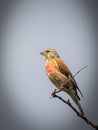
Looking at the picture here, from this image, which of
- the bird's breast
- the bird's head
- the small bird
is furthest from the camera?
the bird's head

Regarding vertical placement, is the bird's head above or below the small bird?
above

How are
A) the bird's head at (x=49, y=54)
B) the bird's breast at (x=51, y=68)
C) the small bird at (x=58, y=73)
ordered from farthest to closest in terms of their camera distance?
the bird's head at (x=49, y=54) → the bird's breast at (x=51, y=68) → the small bird at (x=58, y=73)

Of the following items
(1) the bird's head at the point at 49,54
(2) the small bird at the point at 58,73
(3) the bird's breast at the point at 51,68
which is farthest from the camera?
(1) the bird's head at the point at 49,54

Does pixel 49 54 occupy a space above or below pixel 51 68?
above

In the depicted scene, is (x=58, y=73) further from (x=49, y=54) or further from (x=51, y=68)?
(x=49, y=54)

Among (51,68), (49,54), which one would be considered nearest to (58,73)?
(51,68)

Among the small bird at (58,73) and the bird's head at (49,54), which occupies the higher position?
the bird's head at (49,54)

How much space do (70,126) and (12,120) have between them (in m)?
1.63

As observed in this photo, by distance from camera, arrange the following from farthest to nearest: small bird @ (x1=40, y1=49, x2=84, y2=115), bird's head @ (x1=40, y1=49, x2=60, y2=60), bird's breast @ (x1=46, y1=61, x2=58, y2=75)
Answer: bird's head @ (x1=40, y1=49, x2=60, y2=60)
bird's breast @ (x1=46, y1=61, x2=58, y2=75)
small bird @ (x1=40, y1=49, x2=84, y2=115)

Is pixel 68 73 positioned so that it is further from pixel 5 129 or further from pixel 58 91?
pixel 5 129

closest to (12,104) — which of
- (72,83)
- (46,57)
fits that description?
A: (46,57)

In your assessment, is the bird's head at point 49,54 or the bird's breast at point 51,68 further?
the bird's head at point 49,54

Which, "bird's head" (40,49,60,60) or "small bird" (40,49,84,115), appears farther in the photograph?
"bird's head" (40,49,60,60)

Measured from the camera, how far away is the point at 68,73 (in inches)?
130
